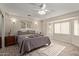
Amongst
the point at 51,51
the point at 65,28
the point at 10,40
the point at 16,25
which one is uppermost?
the point at 16,25

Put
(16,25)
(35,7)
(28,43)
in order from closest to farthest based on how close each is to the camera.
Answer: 1. (35,7)
2. (28,43)
3. (16,25)

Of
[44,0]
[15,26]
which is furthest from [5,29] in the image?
[44,0]

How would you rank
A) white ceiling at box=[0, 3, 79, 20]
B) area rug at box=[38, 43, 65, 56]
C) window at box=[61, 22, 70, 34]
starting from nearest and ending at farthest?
white ceiling at box=[0, 3, 79, 20] < area rug at box=[38, 43, 65, 56] < window at box=[61, 22, 70, 34]

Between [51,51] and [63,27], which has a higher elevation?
[63,27]

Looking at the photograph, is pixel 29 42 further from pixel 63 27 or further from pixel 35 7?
pixel 63 27

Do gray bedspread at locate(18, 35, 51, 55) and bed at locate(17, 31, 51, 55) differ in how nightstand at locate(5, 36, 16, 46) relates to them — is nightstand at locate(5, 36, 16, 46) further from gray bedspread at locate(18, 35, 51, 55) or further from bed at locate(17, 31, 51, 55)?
gray bedspread at locate(18, 35, 51, 55)

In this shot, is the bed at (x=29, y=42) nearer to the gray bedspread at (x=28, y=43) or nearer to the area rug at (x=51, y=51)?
the gray bedspread at (x=28, y=43)

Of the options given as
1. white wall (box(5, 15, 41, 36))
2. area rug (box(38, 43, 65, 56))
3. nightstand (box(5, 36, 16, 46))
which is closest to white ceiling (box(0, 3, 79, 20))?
white wall (box(5, 15, 41, 36))

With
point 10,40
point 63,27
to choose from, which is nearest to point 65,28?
point 63,27

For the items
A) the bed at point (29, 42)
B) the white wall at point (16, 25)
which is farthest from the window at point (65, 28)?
the white wall at point (16, 25)

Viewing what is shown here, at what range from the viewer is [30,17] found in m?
3.18

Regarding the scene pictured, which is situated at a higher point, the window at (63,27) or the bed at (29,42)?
the window at (63,27)

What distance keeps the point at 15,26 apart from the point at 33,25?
3.45ft

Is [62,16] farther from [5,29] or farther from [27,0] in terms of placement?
[5,29]
